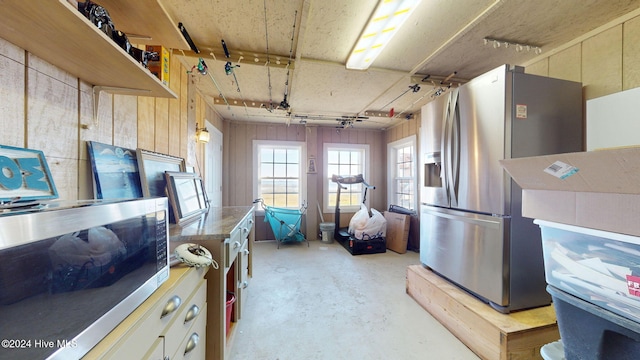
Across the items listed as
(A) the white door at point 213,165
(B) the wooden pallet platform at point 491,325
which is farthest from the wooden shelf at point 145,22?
(B) the wooden pallet platform at point 491,325

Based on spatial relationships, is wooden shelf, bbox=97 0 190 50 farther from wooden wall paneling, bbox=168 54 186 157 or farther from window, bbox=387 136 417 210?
window, bbox=387 136 417 210

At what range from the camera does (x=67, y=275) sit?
0.48m

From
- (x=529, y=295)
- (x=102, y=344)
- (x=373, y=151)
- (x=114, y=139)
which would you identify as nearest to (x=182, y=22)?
(x=114, y=139)

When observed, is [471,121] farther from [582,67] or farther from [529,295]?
[529,295]

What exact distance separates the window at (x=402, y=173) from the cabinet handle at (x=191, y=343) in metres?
3.56

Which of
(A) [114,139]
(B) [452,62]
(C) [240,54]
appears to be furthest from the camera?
(B) [452,62]

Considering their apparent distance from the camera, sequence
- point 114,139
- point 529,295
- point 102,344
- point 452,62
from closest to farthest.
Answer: point 102,344 < point 114,139 < point 529,295 < point 452,62

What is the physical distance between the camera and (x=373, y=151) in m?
4.73

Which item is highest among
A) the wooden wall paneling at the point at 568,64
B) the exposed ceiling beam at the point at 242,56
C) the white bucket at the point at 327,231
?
the exposed ceiling beam at the point at 242,56

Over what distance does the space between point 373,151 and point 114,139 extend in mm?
4215

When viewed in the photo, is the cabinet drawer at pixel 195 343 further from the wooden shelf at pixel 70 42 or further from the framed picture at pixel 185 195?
the wooden shelf at pixel 70 42

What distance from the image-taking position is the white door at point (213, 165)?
3.07 m

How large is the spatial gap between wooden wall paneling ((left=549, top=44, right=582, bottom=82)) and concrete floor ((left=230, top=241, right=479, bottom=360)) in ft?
7.45

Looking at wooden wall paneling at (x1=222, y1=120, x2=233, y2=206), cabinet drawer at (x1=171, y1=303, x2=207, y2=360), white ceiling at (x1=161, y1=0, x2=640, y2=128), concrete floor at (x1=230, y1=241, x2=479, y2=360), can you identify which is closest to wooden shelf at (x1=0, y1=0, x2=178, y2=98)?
white ceiling at (x1=161, y1=0, x2=640, y2=128)
